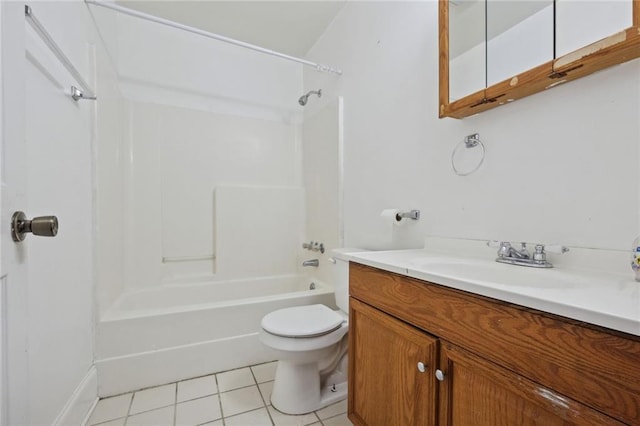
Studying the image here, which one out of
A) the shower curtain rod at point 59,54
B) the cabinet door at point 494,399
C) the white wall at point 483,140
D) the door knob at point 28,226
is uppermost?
the shower curtain rod at point 59,54

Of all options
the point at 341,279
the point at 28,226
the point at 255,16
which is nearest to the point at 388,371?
the point at 341,279

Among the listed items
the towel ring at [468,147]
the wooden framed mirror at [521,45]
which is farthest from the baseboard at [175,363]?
the wooden framed mirror at [521,45]

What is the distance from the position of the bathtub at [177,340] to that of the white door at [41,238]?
137 mm

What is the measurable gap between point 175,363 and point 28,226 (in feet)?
4.48

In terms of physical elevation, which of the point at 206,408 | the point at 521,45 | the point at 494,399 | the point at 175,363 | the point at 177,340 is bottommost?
the point at 206,408

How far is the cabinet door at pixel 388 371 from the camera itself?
835 mm

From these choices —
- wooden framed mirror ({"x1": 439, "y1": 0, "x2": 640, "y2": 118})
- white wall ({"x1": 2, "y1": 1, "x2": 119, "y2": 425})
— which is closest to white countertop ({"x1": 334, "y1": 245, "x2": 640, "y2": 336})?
wooden framed mirror ({"x1": 439, "y1": 0, "x2": 640, "y2": 118})

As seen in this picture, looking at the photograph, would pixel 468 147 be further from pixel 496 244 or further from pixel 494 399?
pixel 494 399

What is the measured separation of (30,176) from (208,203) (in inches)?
60.5

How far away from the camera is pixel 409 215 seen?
1.48 meters

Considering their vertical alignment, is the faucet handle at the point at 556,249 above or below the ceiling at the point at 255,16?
below

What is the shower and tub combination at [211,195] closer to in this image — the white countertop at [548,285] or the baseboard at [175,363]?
the baseboard at [175,363]

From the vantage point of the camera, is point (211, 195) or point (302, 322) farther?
point (211, 195)

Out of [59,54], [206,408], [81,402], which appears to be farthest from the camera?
[206,408]
